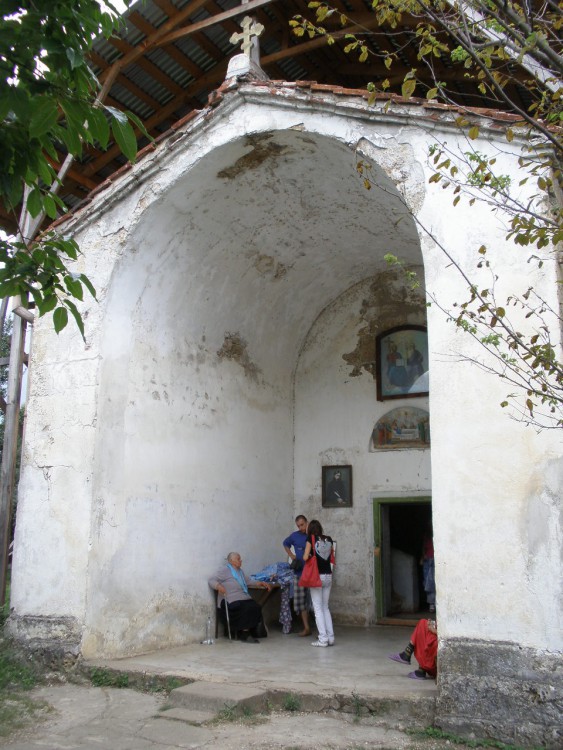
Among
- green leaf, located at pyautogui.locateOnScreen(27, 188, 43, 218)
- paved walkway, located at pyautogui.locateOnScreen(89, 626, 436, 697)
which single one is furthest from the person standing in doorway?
green leaf, located at pyautogui.locateOnScreen(27, 188, 43, 218)

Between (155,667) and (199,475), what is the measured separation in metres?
2.61

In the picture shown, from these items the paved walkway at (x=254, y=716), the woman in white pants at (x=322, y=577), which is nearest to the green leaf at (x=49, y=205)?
the paved walkway at (x=254, y=716)

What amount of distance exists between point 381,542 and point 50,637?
4.79 m

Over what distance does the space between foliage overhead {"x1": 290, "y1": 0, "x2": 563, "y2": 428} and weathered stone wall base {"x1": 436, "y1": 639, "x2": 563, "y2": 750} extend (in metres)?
1.78

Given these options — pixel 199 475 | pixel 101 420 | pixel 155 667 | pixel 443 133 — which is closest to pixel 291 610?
pixel 199 475

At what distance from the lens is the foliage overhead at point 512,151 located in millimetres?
3828

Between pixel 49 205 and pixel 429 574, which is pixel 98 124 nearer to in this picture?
pixel 49 205

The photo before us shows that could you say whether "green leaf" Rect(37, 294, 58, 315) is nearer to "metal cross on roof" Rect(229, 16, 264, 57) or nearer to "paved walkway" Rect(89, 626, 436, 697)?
"paved walkway" Rect(89, 626, 436, 697)

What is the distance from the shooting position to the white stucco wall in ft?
19.4

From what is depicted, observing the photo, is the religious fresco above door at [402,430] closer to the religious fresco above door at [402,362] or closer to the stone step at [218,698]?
the religious fresco above door at [402,362]

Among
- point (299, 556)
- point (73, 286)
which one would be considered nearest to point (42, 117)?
point (73, 286)

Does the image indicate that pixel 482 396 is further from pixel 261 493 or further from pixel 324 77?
pixel 324 77

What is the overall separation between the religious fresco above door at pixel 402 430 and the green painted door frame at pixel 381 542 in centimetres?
74

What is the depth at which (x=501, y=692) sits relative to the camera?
5.46 m
